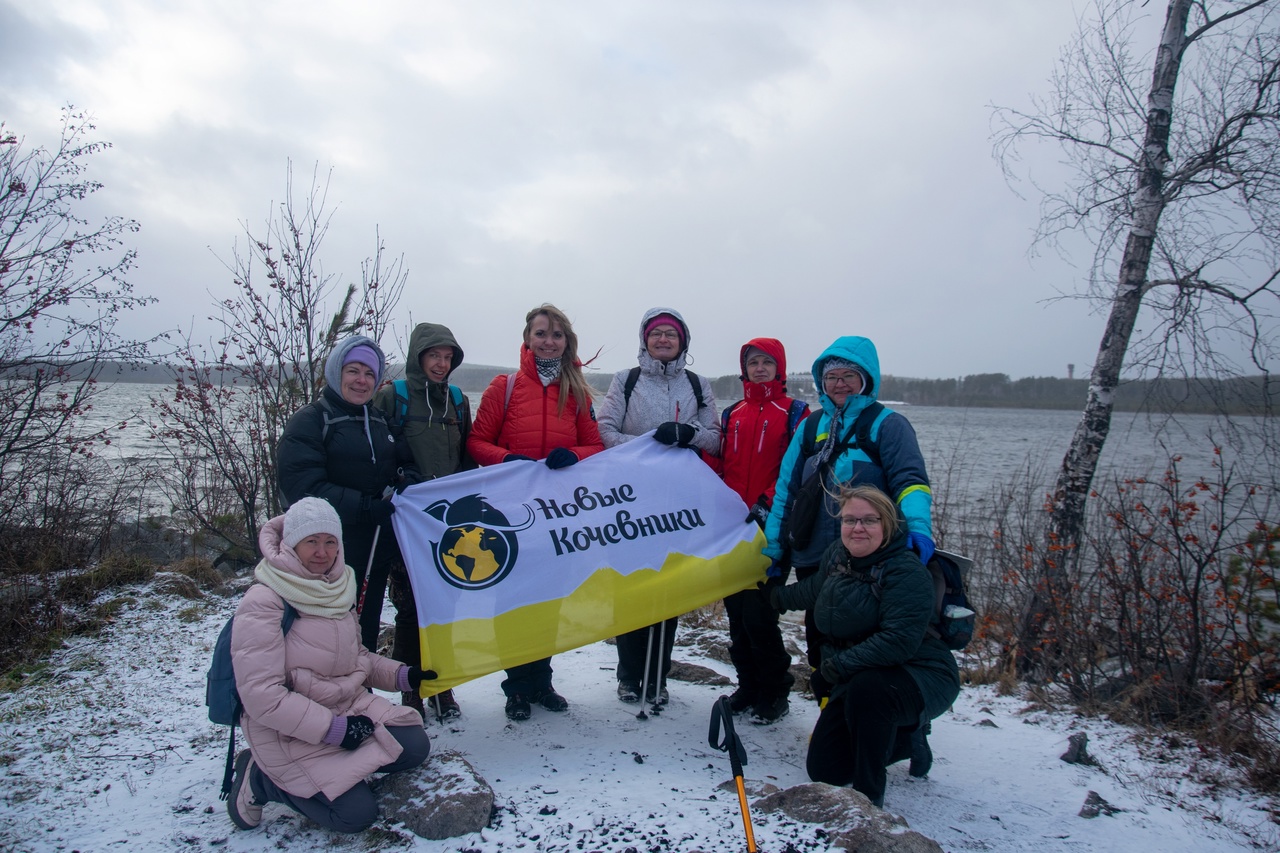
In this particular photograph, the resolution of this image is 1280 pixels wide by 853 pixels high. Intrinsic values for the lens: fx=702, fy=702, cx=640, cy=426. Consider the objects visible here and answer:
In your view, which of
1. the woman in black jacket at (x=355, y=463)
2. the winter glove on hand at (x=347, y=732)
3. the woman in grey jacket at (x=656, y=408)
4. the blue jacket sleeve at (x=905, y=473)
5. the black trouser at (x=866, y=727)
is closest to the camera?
the winter glove on hand at (x=347, y=732)

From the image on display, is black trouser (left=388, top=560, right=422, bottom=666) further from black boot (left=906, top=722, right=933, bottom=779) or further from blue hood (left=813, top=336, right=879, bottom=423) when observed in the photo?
black boot (left=906, top=722, right=933, bottom=779)

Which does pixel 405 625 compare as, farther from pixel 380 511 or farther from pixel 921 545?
pixel 921 545

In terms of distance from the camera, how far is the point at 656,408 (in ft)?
16.0

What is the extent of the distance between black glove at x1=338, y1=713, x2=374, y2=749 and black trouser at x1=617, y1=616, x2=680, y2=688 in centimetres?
193

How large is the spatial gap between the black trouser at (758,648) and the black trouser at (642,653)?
441 mm

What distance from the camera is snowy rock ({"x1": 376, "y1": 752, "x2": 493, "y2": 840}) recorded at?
9.64 ft

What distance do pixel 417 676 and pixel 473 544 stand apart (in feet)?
2.55

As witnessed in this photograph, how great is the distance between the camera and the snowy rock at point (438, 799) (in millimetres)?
2939

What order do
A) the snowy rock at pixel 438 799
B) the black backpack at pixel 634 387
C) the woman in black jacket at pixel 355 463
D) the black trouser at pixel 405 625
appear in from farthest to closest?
the black backpack at pixel 634 387 → the black trouser at pixel 405 625 → the woman in black jacket at pixel 355 463 → the snowy rock at pixel 438 799

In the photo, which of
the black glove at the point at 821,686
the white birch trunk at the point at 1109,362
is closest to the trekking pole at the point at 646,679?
the black glove at the point at 821,686

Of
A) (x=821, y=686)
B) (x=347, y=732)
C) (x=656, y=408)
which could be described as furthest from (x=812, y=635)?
(x=347, y=732)

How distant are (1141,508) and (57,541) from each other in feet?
31.2

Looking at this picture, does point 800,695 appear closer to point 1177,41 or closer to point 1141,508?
point 1141,508

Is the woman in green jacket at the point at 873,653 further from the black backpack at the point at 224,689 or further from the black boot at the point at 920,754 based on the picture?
the black backpack at the point at 224,689
